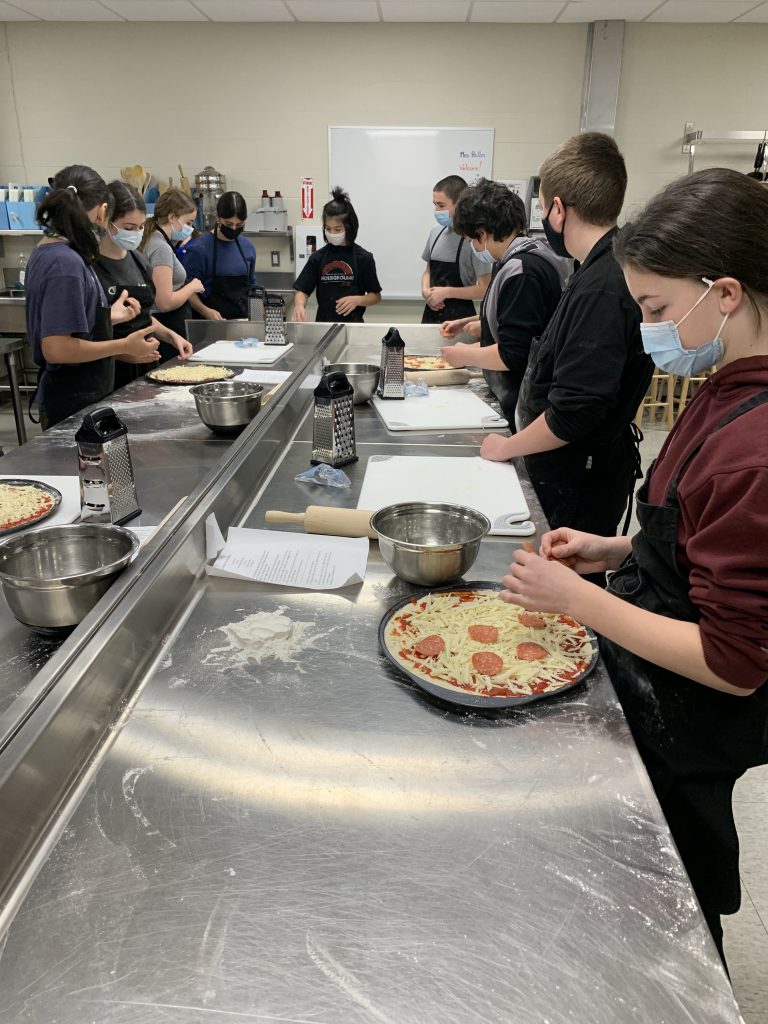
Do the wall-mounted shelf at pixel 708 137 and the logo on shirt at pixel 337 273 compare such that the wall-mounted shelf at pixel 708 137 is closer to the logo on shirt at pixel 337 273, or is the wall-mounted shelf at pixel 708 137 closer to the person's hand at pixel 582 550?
the logo on shirt at pixel 337 273

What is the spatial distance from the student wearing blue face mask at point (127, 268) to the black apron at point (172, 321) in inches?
12.7

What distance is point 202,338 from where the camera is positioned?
401 centimetres

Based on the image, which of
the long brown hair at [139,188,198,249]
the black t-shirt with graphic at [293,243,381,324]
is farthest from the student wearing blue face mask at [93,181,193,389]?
the black t-shirt with graphic at [293,243,381,324]

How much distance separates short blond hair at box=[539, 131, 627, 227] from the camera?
1821 millimetres

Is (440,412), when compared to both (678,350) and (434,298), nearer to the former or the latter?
(678,350)

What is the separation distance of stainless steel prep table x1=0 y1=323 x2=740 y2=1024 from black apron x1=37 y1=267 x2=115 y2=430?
1958 mm

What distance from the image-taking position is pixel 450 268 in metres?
4.73

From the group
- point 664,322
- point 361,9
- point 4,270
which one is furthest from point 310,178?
point 664,322

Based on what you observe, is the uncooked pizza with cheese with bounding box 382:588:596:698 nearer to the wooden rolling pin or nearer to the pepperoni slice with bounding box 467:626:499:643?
the pepperoni slice with bounding box 467:626:499:643

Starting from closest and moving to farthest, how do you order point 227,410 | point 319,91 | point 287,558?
point 287,558 → point 227,410 → point 319,91

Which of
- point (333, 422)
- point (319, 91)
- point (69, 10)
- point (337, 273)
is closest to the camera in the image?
point (333, 422)

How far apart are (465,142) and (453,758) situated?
250 inches

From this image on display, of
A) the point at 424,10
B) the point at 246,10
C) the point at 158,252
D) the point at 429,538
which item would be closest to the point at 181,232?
the point at 158,252

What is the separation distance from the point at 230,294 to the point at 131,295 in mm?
1443
